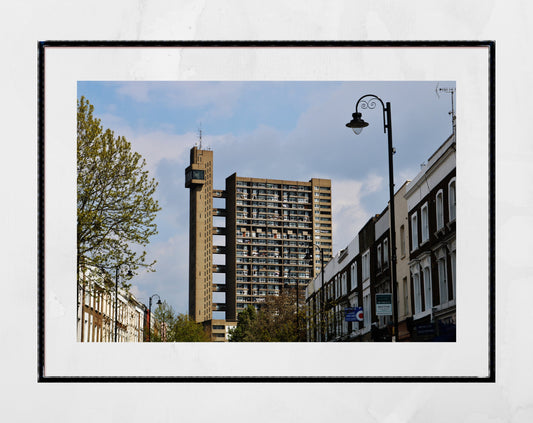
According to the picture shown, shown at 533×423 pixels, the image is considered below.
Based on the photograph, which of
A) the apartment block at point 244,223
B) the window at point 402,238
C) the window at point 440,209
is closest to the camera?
the apartment block at point 244,223

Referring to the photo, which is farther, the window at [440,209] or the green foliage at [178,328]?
the window at [440,209]

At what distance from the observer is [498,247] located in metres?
8.22

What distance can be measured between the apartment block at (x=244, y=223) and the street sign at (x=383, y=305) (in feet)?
4.98

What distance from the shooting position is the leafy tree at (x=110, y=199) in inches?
370

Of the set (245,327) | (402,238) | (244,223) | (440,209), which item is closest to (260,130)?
(440,209)

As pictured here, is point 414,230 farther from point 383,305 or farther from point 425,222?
point 383,305

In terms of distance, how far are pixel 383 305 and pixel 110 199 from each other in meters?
5.05

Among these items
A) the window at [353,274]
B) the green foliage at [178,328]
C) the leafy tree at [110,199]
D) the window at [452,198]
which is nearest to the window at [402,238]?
the green foliage at [178,328]

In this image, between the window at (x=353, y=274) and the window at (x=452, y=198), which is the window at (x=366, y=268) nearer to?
the window at (x=353, y=274)

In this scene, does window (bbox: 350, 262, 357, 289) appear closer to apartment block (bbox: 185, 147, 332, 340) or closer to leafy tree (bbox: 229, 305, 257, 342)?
leafy tree (bbox: 229, 305, 257, 342)
